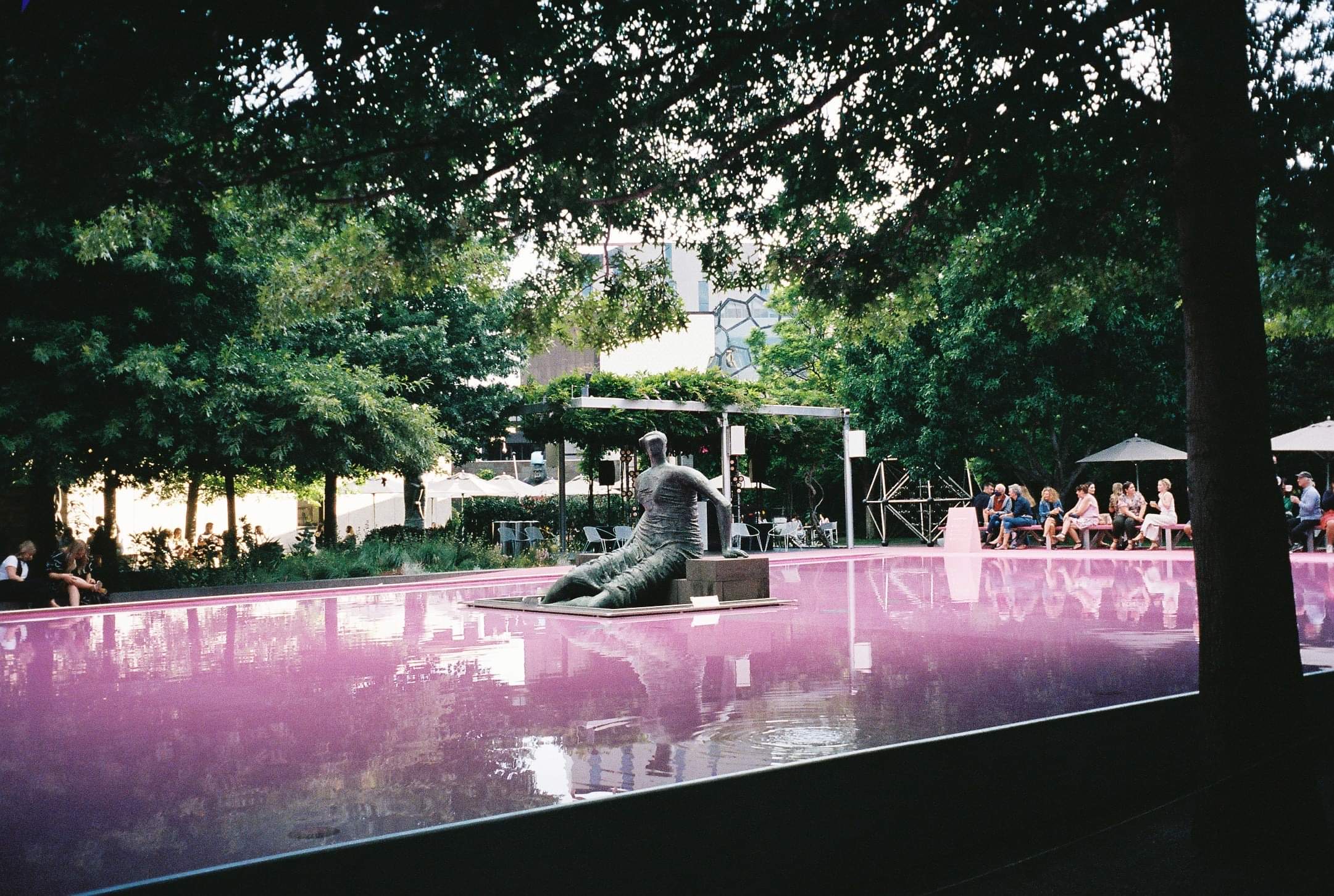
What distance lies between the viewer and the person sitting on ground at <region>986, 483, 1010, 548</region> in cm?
2439

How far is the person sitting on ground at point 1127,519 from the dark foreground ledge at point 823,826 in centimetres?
1803

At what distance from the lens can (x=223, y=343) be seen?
16.7m

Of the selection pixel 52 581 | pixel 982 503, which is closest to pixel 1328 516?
pixel 982 503

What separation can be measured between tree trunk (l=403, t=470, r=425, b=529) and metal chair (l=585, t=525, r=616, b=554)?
4.16 m

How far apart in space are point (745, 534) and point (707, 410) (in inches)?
110

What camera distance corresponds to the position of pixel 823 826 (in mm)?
3941

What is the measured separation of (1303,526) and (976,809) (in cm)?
1827

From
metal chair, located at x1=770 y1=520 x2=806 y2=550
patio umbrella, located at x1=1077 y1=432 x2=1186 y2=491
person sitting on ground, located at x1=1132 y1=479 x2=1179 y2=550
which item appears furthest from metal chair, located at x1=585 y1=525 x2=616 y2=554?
patio umbrella, located at x1=1077 y1=432 x2=1186 y2=491

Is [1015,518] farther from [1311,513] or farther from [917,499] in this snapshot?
[1311,513]

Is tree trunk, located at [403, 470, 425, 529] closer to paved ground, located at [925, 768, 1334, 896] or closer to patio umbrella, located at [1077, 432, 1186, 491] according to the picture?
patio umbrella, located at [1077, 432, 1186, 491]

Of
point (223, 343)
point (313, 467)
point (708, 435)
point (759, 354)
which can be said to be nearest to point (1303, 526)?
point (708, 435)

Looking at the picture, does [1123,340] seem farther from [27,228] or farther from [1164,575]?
[27,228]

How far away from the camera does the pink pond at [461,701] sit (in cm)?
424

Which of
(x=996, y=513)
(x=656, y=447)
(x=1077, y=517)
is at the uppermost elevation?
(x=656, y=447)
